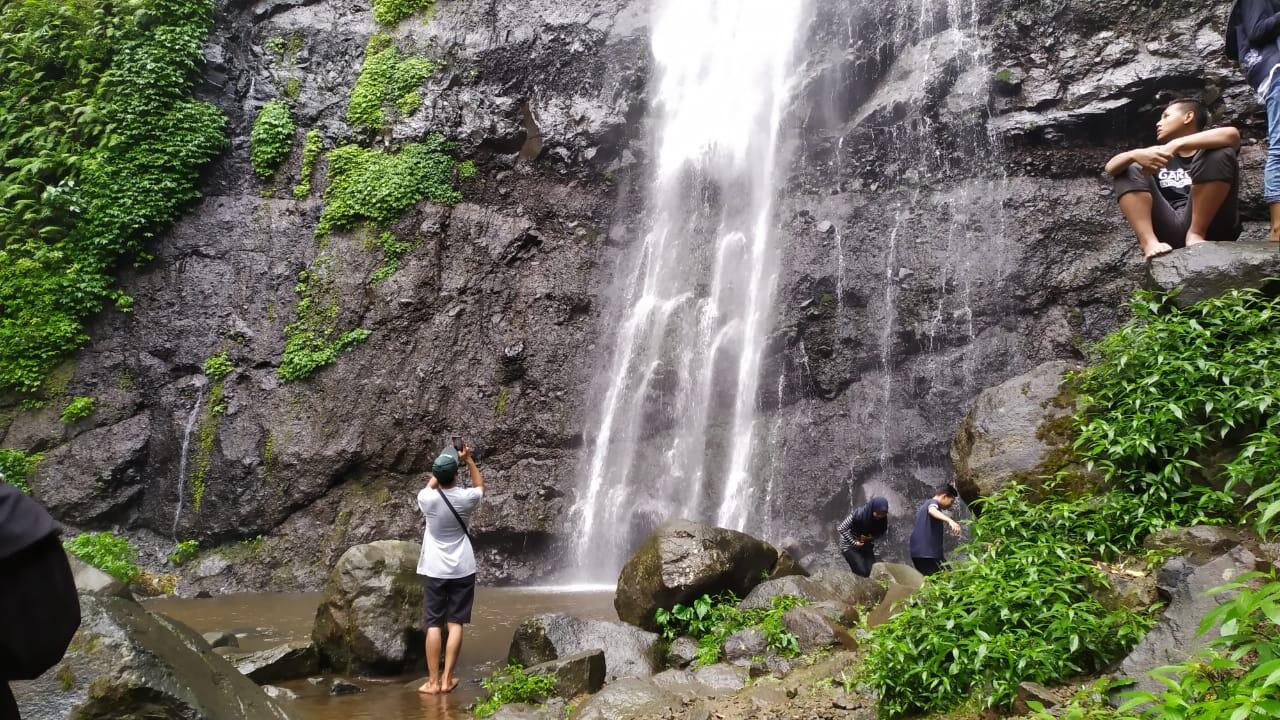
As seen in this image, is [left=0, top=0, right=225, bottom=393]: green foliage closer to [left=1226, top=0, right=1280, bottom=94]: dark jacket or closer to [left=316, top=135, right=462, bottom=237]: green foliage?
[left=316, top=135, right=462, bottom=237]: green foliage

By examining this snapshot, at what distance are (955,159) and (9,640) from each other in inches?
587

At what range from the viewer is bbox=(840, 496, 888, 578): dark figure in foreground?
8.38 meters

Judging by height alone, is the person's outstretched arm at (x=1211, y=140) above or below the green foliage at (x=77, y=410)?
above

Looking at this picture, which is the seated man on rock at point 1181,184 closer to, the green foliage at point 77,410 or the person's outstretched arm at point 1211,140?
the person's outstretched arm at point 1211,140

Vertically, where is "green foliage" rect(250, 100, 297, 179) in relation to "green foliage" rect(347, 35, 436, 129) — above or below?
below

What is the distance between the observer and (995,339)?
1285 cm

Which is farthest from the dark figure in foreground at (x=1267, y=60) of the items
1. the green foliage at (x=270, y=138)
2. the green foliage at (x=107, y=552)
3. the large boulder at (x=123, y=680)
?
the green foliage at (x=270, y=138)

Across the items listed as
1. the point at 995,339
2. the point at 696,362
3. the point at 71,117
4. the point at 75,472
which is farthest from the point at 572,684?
the point at 71,117

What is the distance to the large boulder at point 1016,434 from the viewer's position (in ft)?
18.1

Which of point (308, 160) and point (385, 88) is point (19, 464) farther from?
point (385, 88)

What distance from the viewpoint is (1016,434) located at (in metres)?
5.79

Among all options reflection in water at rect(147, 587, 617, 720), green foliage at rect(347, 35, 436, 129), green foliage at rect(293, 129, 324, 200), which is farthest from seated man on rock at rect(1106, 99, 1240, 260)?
green foliage at rect(293, 129, 324, 200)

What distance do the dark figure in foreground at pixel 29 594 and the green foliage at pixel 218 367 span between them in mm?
13663

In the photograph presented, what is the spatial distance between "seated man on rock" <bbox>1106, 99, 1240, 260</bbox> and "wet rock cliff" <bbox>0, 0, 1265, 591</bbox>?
6.75 metres
